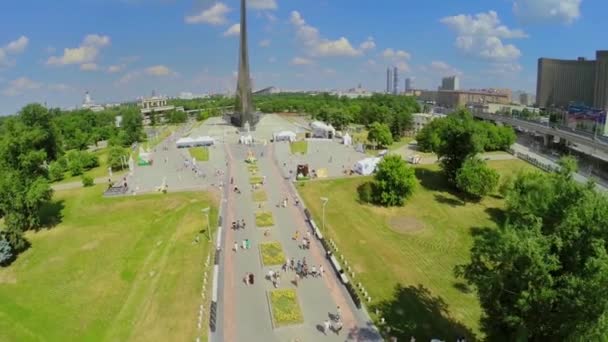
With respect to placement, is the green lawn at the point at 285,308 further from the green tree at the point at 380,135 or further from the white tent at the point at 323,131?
the white tent at the point at 323,131

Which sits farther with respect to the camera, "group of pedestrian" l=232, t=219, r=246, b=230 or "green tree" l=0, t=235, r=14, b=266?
"group of pedestrian" l=232, t=219, r=246, b=230

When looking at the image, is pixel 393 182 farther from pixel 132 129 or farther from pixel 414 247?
pixel 132 129

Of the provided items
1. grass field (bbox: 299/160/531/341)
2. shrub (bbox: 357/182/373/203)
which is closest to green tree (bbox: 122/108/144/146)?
grass field (bbox: 299/160/531/341)

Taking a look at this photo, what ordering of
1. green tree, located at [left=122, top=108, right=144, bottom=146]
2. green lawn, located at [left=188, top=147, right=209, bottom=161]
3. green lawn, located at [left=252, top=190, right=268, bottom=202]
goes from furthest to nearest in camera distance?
green tree, located at [left=122, top=108, right=144, bottom=146] → green lawn, located at [left=188, top=147, right=209, bottom=161] → green lawn, located at [left=252, top=190, right=268, bottom=202]

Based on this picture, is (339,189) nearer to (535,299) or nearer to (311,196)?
(311,196)

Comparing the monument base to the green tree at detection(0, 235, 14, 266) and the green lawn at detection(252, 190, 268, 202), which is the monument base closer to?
the green lawn at detection(252, 190, 268, 202)

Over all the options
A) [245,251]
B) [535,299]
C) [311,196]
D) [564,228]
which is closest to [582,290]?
[535,299]

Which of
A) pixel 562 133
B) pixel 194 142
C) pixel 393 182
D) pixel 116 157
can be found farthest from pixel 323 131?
pixel 562 133

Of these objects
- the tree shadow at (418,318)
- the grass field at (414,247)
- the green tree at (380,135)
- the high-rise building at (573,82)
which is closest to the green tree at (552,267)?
the tree shadow at (418,318)
